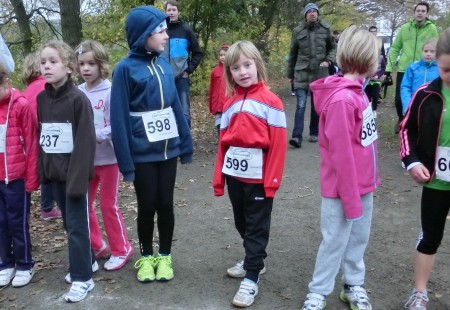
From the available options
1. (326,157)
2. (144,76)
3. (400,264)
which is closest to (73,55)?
(144,76)

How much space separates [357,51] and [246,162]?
1053mm

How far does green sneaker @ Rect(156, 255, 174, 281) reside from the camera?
4047mm

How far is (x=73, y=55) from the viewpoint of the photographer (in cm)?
393

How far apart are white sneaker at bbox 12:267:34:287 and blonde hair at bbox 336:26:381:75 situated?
295 centimetres

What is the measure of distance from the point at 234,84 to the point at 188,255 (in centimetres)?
169

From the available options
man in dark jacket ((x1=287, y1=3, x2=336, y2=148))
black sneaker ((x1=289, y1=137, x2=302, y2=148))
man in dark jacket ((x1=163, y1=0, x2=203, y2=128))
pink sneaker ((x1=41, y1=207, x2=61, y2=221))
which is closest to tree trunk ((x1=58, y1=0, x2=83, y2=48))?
man in dark jacket ((x1=163, y1=0, x2=203, y2=128))

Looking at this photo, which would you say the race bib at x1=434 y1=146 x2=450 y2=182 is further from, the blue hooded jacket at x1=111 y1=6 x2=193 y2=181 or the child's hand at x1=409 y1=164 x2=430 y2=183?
the blue hooded jacket at x1=111 y1=6 x2=193 y2=181

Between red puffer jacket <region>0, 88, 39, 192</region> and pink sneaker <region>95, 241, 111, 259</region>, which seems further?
pink sneaker <region>95, 241, 111, 259</region>

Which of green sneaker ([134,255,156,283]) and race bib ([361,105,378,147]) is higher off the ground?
race bib ([361,105,378,147])

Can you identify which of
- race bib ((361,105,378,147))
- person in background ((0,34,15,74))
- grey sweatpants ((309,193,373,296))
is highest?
person in background ((0,34,15,74))

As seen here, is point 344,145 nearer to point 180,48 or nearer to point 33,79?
point 33,79

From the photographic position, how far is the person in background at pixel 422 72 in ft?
20.7

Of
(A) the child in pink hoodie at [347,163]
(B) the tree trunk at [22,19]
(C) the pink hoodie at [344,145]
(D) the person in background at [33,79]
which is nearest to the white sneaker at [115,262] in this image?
(D) the person in background at [33,79]

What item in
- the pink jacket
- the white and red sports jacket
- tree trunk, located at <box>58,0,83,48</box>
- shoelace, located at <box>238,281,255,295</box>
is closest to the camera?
the white and red sports jacket
